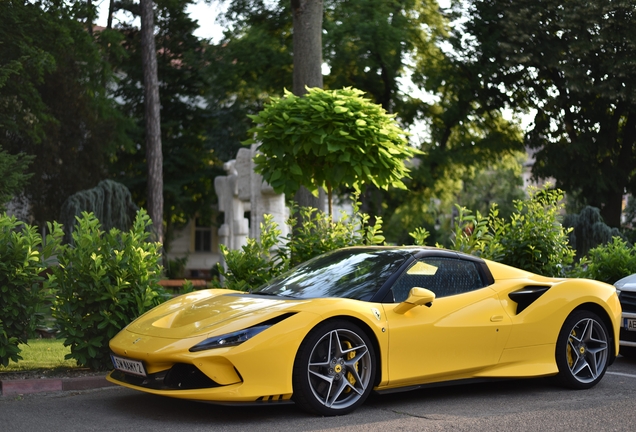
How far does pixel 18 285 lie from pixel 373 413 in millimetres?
3592

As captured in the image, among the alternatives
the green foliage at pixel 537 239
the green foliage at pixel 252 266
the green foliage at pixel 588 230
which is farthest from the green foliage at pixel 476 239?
the green foliage at pixel 588 230

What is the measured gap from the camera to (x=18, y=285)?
26.8 feet

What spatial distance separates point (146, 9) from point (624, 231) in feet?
67.0

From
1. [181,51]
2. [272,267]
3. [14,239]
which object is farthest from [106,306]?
[181,51]

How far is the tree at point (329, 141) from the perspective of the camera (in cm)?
1110

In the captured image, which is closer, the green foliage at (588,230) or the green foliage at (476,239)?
the green foliage at (476,239)

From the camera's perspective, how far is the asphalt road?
20.5 ft

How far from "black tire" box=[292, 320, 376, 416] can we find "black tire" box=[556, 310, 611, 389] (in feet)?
6.93

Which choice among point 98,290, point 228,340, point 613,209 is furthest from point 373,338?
point 613,209

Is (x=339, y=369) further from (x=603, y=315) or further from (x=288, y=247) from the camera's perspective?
(x=288, y=247)

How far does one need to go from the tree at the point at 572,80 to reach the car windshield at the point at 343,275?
2488cm

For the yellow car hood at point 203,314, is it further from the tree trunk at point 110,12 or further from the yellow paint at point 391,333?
the tree trunk at point 110,12

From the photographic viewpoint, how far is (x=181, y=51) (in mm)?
42094

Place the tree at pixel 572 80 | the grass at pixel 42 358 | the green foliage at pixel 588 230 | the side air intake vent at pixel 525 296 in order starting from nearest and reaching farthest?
the side air intake vent at pixel 525 296 → the grass at pixel 42 358 → the tree at pixel 572 80 → the green foliage at pixel 588 230
